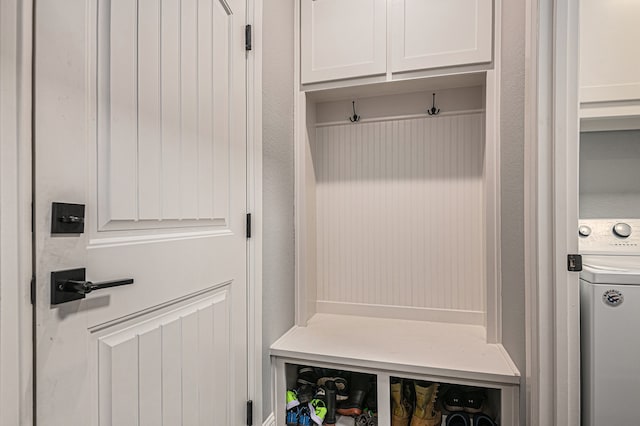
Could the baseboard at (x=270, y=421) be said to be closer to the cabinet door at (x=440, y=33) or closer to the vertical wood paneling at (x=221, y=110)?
the vertical wood paneling at (x=221, y=110)

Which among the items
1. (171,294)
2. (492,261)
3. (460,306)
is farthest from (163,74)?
(460,306)

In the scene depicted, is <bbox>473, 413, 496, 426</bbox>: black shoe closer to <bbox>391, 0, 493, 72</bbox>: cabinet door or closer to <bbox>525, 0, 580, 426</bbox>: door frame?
<bbox>525, 0, 580, 426</bbox>: door frame

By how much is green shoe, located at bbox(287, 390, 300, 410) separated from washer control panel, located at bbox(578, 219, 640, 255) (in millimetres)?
1631

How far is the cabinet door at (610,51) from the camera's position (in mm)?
1562

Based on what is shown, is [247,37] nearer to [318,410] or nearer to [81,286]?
[81,286]

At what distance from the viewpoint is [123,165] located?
32.6 inches

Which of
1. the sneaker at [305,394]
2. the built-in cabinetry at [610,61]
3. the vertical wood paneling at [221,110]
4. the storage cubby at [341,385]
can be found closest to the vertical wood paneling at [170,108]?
the vertical wood paneling at [221,110]

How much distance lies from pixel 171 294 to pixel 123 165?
0.39 m

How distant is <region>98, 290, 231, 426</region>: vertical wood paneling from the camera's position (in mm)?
810

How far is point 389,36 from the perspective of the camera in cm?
173

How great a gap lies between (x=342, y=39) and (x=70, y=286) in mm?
1674

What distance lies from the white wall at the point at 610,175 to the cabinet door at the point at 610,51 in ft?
1.09

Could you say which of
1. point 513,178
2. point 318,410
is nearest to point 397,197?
point 513,178

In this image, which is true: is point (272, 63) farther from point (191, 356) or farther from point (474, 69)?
point (191, 356)
